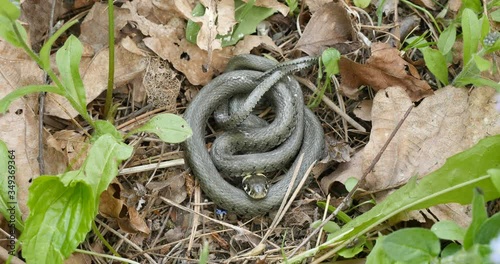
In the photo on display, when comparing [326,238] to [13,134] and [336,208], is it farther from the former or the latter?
[13,134]

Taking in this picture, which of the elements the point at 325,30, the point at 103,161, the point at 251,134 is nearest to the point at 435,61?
the point at 325,30

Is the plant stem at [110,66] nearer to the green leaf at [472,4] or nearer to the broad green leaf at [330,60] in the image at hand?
the broad green leaf at [330,60]

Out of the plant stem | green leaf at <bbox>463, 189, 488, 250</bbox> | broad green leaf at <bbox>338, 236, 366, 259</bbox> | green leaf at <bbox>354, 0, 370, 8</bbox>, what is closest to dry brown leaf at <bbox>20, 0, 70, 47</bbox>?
the plant stem

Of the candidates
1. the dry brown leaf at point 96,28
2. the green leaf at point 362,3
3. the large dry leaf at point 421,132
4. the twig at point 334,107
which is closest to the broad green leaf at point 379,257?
the large dry leaf at point 421,132

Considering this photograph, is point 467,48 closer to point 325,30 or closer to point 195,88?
point 325,30

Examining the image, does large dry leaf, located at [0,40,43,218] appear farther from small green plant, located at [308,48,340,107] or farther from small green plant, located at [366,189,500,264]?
small green plant, located at [366,189,500,264]
